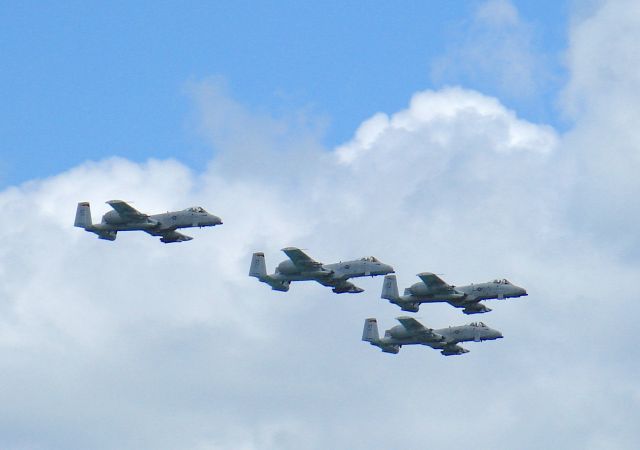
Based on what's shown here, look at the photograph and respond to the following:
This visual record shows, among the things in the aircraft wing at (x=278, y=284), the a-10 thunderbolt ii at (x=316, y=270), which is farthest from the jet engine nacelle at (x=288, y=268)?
the aircraft wing at (x=278, y=284)

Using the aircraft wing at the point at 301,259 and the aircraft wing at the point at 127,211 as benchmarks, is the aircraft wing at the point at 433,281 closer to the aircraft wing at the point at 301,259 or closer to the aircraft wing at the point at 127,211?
the aircraft wing at the point at 301,259

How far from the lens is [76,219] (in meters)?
188

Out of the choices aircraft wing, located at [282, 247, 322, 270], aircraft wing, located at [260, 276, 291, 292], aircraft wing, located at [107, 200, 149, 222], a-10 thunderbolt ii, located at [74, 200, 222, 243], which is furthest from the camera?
aircraft wing, located at [260, 276, 291, 292]

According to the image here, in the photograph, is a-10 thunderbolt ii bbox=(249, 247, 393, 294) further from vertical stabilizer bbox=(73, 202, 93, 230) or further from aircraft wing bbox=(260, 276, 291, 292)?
vertical stabilizer bbox=(73, 202, 93, 230)

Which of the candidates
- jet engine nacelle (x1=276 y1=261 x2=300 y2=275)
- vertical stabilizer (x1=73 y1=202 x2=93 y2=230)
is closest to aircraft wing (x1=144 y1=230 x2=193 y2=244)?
vertical stabilizer (x1=73 y1=202 x2=93 y2=230)

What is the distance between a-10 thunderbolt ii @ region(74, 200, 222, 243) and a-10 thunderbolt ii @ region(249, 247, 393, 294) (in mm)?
10426

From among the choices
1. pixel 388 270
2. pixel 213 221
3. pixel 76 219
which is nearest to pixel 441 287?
pixel 388 270

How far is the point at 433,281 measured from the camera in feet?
646

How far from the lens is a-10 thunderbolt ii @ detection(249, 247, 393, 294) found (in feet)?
639

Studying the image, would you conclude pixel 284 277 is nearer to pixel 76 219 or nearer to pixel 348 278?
pixel 348 278

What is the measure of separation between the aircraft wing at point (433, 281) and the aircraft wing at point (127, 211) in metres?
29.9

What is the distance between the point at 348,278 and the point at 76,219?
2952 cm

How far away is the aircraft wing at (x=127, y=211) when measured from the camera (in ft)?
600

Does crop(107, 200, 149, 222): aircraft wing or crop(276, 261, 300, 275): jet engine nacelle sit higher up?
crop(107, 200, 149, 222): aircraft wing
